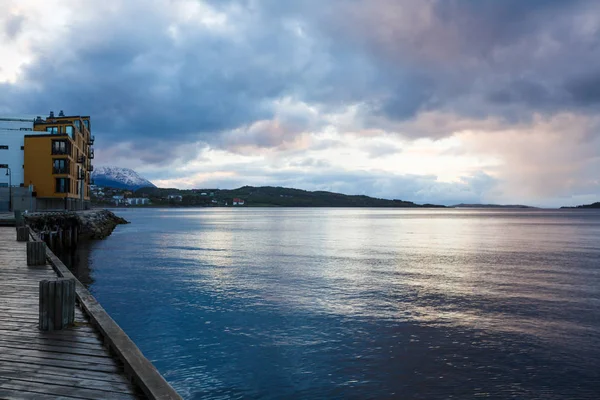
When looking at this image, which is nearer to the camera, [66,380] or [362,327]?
[66,380]

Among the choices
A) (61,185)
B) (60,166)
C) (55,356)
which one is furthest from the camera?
(61,185)

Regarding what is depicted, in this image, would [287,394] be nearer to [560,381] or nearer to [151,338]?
[151,338]

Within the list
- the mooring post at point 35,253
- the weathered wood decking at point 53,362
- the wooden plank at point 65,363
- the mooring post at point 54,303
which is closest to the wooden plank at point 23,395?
the weathered wood decking at point 53,362

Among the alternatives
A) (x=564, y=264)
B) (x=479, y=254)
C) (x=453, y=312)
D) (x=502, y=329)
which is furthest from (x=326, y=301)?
(x=479, y=254)

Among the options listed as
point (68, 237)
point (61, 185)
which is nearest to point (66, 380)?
point (68, 237)

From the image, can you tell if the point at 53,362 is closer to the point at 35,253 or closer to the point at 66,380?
the point at 66,380

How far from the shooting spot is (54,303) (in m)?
9.77

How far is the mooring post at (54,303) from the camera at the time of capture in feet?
31.7

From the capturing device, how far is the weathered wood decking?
677 cm

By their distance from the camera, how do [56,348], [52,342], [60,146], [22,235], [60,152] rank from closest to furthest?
[56,348] → [52,342] → [22,235] → [60,152] → [60,146]

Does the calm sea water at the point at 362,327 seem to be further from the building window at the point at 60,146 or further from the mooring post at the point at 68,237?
the building window at the point at 60,146

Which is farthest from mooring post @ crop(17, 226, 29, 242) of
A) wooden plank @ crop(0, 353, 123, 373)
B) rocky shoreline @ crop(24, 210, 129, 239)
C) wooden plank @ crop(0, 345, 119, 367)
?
wooden plank @ crop(0, 353, 123, 373)

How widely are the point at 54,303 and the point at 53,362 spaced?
2.18 m

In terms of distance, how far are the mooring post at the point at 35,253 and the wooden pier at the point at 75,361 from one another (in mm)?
7334
